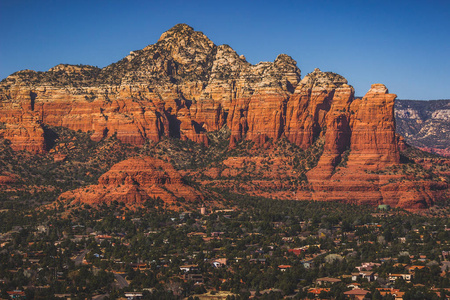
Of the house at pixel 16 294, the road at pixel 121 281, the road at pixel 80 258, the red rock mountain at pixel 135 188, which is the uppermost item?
the red rock mountain at pixel 135 188

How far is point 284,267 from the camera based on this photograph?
142 meters

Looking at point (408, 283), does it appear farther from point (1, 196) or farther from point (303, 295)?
point (1, 196)

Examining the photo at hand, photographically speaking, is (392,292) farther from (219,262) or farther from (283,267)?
(219,262)

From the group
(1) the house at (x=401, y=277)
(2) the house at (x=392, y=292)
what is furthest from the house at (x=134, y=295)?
(1) the house at (x=401, y=277)

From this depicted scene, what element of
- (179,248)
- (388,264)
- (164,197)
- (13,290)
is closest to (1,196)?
(164,197)

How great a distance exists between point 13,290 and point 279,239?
42709mm

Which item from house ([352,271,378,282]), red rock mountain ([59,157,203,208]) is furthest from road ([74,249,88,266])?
house ([352,271,378,282])

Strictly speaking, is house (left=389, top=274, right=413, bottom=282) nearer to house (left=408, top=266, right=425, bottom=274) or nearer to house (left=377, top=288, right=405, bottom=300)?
house (left=408, top=266, right=425, bottom=274)

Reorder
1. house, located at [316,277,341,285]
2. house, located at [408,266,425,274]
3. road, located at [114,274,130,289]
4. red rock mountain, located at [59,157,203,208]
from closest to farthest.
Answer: house, located at [316,277,341,285] → road, located at [114,274,130,289] → house, located at [408,266,425,274] → red rock mountain, located at [59,157,203,208]

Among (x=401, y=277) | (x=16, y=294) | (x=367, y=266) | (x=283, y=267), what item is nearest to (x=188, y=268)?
(x=283, y=267)

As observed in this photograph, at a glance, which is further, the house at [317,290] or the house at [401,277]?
the house at [401,277]

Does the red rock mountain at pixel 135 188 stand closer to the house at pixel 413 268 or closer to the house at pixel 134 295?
the house at pixel 134 295

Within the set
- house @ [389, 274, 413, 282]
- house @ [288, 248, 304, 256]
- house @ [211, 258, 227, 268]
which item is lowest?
house @ [211, 258, 227, 268]

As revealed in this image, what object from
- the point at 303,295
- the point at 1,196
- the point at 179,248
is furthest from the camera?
the point at 1,196
